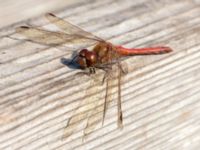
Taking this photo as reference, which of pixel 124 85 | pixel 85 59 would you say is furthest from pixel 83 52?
pixel 124 85

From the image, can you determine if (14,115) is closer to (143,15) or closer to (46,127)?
(46,127)

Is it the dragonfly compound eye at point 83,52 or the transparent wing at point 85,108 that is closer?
the transparent wing at point 85,108

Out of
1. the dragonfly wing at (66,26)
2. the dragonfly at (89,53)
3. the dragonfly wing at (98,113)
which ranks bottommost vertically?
the dragonfly wing at (98,113)

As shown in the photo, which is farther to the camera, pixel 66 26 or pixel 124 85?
pixel 66 26

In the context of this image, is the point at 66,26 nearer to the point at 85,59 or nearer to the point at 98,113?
the point at 85,59

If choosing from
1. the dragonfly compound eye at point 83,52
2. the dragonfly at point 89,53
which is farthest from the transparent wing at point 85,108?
the dragonfly compound eye at point 83,52

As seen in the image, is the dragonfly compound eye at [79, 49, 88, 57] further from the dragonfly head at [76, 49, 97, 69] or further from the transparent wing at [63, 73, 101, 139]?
the transparent wing at [63, 73, 101, 139]

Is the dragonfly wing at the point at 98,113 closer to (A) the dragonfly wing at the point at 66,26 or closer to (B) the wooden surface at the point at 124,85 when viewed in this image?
(B) the wooden surface at the point at 124,85

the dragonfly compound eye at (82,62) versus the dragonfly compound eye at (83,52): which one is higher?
the dragonfly compound eye at (83,52)

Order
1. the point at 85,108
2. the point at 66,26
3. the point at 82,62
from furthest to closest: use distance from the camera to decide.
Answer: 1. the point at 66,26
2. the point at 82,62
3. the point at 85,108
